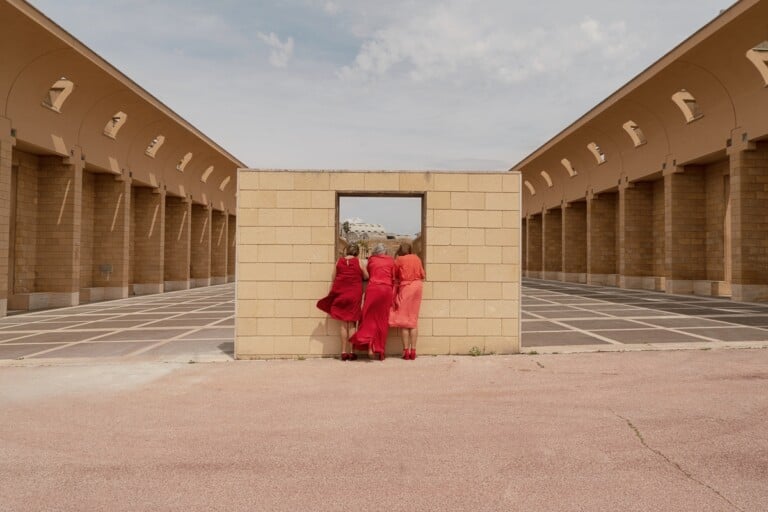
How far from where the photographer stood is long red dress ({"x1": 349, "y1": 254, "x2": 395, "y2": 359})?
6.47 m

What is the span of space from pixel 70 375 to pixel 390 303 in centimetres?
410

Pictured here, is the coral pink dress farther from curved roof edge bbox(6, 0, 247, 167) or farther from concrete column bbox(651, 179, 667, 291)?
concrete column bbox(651, 179, 667, 291)

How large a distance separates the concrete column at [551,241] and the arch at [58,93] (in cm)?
3003

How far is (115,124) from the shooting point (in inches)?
743

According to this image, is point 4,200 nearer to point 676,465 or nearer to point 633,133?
point 676,465

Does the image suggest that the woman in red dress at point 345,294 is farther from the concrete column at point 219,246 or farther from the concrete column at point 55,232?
the concrete column at point 219,246

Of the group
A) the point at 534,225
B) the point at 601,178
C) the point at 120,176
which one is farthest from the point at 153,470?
the point at 534,225

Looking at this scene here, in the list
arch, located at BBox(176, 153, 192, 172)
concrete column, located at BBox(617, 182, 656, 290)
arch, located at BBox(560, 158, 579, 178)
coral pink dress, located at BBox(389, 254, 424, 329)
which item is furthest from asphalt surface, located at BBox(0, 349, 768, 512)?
arch, located at BBox(560, 158, 579, 178)

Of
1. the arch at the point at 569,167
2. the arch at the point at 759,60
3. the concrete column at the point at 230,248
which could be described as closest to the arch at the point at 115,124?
the concrete column at the point at 230,248

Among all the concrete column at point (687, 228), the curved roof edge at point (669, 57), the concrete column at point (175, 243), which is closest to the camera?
the curved roof edge at point (669, 57)

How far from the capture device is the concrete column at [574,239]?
102 ft

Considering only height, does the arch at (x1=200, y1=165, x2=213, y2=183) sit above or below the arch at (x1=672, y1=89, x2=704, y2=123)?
below

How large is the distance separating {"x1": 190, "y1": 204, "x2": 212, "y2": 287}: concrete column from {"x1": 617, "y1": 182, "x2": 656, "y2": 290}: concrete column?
23656 millimetres

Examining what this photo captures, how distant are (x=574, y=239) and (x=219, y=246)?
2402 centimetres
